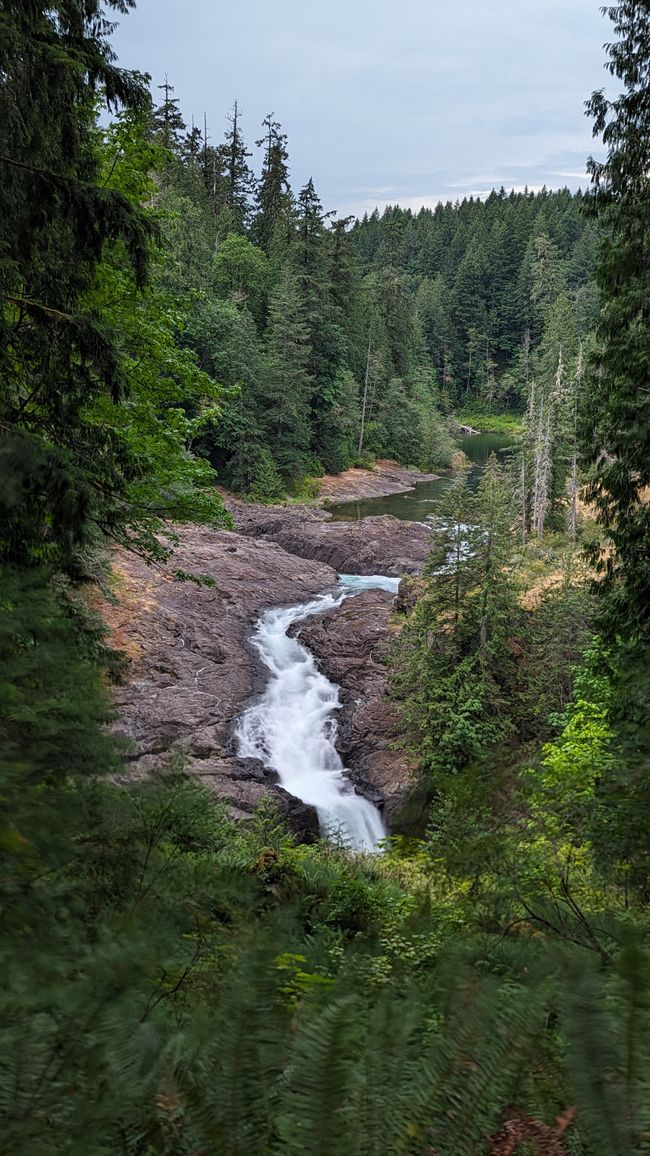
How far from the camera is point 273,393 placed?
37.6 metres

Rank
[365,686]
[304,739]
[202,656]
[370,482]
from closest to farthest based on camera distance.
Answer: [304,739] < [365,686] < [202,656] < [370,482]

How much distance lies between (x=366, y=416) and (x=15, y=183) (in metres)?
46.3

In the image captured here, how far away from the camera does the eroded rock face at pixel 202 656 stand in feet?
43.1

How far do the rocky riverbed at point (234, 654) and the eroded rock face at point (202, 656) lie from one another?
35mm

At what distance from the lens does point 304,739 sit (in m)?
15.6

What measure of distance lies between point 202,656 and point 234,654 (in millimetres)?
1010

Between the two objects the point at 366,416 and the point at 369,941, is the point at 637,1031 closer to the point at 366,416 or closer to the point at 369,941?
the point at 369,941

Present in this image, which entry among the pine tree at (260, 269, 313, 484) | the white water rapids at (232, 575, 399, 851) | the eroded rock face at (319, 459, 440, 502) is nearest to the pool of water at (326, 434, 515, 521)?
the eroded rock face at (319, 459, 440, 502)

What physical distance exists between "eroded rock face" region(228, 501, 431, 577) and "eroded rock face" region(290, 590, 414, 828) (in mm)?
5079

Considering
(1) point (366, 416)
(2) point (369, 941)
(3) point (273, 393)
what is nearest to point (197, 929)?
(2) point (369, 941)

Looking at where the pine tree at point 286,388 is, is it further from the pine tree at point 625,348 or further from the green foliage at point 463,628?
the pine tree at point 625,348

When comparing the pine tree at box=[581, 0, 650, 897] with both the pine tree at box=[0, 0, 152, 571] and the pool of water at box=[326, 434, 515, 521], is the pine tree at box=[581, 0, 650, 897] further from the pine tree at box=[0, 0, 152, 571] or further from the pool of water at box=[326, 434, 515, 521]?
the pool of water at box=[326, 434, 515, 521]

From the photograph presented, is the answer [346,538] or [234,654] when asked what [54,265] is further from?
[346,538]

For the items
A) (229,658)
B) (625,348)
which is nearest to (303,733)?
(229,658)
